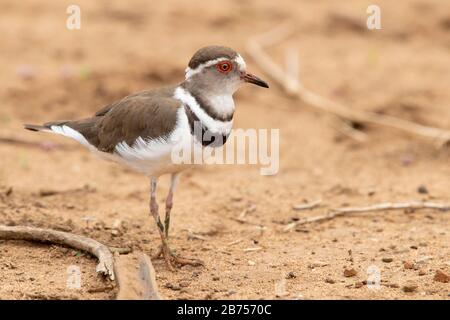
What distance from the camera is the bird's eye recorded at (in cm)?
579

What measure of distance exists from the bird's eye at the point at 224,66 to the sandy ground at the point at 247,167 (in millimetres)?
1430

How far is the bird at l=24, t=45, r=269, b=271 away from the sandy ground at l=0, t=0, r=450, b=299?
71cm

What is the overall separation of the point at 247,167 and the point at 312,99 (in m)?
2.08

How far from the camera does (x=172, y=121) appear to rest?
18.0ft

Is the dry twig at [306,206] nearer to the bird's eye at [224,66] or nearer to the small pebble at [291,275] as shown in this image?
the small pebble at [291,275]

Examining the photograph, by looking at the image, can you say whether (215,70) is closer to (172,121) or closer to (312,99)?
(172,121)

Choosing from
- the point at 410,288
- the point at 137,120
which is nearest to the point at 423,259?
the point at 410,288

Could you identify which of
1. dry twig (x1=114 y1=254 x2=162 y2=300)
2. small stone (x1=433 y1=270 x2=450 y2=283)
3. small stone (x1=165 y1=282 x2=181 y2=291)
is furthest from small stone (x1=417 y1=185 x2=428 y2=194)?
dry twig (x1=114 y1=254 x2=162 y2=300)

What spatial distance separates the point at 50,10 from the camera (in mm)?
12500

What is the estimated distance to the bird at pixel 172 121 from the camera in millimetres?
5516

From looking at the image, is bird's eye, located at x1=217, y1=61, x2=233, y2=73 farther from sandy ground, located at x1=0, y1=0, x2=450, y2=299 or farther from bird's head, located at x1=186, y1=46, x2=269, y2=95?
sandy ground, located at x1=0, y1=0, x2=450, y2=299

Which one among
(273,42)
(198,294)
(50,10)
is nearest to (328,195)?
(198,294)

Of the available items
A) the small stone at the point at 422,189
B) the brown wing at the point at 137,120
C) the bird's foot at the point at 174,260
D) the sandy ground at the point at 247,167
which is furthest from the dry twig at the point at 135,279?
the small stone at the point at 422,189

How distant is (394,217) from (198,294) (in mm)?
2390
